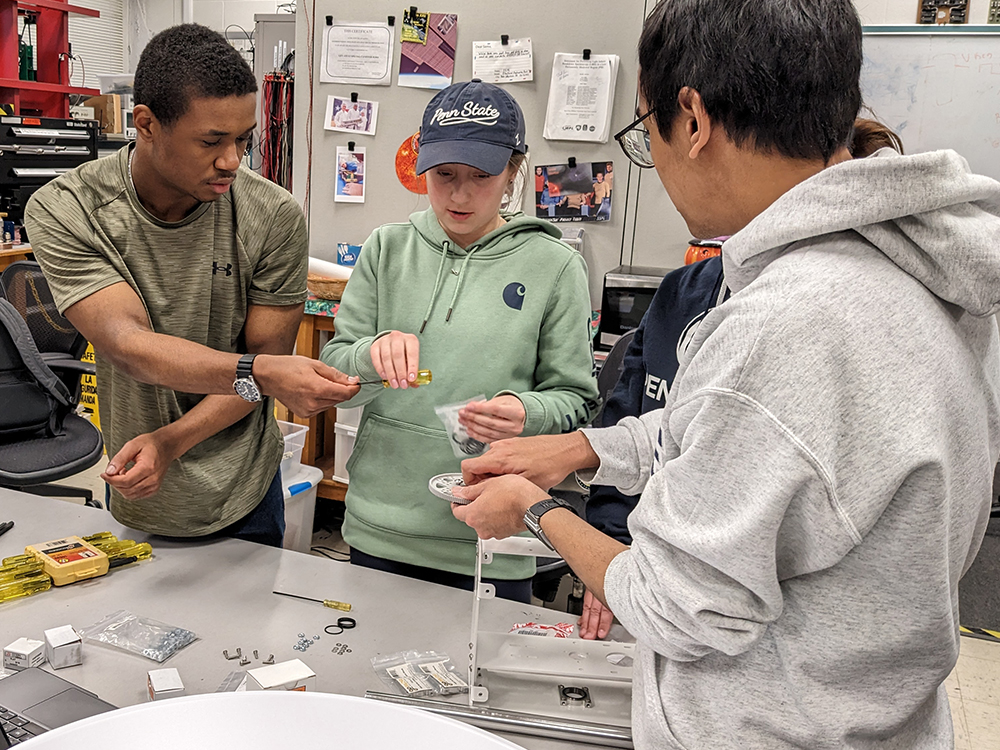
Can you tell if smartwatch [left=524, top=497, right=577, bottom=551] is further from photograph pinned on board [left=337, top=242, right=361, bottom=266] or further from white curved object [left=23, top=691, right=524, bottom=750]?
photograph pinned on board [left=337, top=242, right=361, bottom=266]

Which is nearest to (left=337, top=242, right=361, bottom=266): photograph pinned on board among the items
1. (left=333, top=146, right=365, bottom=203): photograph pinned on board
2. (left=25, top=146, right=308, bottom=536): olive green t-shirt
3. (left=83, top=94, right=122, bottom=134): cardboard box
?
(left=333, top=146, right=365, bottom=203): photograph pinned on board

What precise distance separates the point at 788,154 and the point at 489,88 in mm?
978

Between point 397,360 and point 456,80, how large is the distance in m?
2.26

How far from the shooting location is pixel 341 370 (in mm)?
1594

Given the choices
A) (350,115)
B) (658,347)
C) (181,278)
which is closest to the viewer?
(658,347)

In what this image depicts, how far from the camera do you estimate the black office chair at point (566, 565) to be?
2109 mm

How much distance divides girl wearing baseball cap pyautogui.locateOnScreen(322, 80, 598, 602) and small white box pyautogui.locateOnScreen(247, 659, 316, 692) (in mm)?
483

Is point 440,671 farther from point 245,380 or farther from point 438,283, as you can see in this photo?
point 438,283

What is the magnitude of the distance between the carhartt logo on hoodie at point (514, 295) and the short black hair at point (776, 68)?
86cm

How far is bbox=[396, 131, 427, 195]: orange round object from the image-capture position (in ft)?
11.3

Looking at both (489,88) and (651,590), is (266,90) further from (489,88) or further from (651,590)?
(651,590)

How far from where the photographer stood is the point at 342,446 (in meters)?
3.31

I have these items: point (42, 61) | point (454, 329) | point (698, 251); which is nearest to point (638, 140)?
point (454, 329)

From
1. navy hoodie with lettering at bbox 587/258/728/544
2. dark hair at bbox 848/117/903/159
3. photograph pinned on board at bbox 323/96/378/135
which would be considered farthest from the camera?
photograph pinned on board at bbox 323/96/378/135
